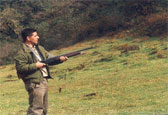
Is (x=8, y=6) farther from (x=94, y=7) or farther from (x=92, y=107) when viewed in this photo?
(x=92, y=107)

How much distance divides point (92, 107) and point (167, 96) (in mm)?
2085

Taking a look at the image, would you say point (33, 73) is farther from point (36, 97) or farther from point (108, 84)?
point (108, 84)

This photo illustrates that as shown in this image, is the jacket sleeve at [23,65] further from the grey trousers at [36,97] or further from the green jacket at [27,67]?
the grey trousers at [36,97]

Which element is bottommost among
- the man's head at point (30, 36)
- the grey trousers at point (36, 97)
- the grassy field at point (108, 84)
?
the grassy field at point (108, 84)

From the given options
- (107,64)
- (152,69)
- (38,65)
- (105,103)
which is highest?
(38,65)

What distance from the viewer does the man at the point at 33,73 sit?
6.15 meters

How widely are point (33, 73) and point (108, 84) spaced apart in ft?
26.1

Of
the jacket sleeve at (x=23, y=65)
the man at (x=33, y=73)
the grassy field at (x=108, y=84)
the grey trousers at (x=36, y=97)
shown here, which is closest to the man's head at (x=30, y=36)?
the man at (x=33, y=73)

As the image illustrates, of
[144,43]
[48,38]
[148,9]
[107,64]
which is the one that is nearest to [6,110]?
[107,64]

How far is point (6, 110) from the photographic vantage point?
35.6ft

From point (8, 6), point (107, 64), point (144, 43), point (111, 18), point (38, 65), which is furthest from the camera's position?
point (8, 6)

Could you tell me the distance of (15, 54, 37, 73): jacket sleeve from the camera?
609cm

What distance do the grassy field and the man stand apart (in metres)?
2.72

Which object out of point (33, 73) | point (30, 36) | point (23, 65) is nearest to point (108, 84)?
point (30, 36)
